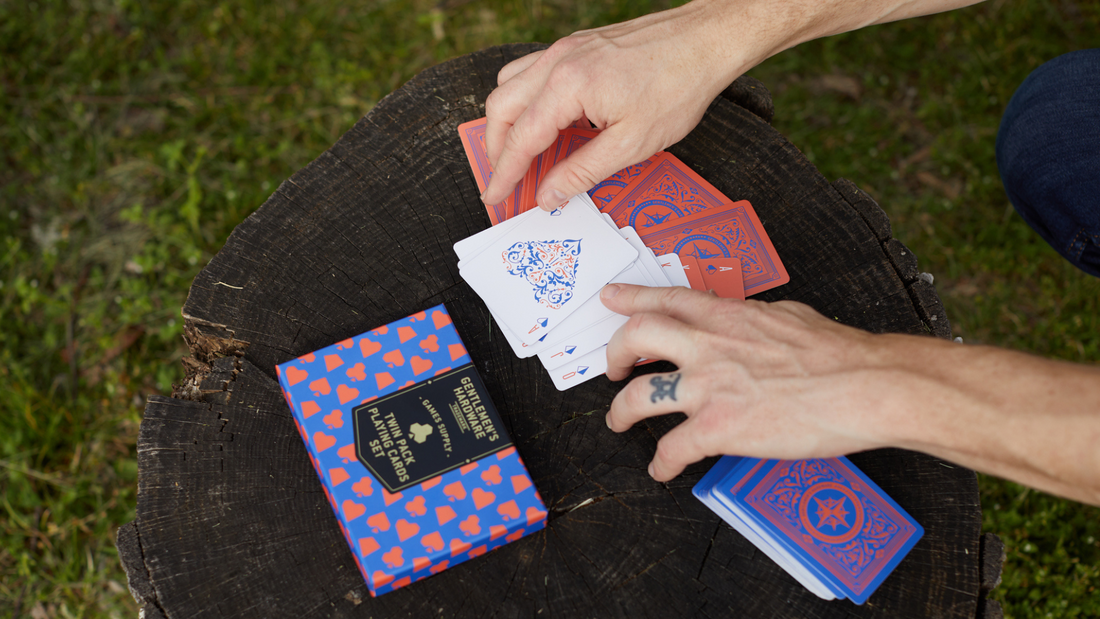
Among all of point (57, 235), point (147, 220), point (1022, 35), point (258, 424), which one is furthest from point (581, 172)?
point (1022, 35)

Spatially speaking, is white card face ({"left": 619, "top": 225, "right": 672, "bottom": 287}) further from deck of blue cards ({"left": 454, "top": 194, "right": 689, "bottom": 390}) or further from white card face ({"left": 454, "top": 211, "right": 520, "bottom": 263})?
white card face ({"left": 454, "top": 211, "right": 520, "bottom": 263})

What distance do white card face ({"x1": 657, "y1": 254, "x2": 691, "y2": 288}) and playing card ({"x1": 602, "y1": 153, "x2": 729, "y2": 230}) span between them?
0.33ft

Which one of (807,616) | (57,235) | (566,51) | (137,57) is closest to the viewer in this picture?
(807,616)

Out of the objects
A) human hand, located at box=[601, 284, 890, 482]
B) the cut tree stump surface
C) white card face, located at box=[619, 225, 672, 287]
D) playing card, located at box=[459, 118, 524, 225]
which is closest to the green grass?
the cut tree stump surface

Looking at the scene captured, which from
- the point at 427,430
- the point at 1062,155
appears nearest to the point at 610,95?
the point at 427,430

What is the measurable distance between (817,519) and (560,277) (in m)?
0.80

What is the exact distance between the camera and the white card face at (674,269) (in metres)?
1.62

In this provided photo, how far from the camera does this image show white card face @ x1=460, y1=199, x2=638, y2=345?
1578mm

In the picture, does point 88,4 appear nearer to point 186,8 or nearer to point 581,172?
point 186,8

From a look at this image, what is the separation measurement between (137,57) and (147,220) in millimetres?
946

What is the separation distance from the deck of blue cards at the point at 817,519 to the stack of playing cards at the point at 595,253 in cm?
41

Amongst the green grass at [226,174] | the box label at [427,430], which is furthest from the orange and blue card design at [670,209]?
the green grass at [226,174]

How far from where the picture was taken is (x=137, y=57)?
3193mm

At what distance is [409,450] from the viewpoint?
1.39m
